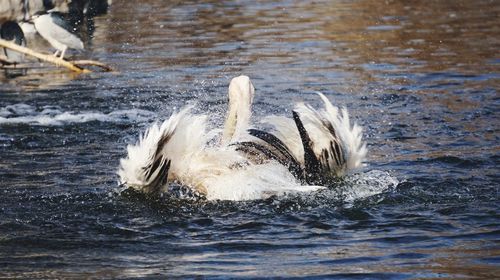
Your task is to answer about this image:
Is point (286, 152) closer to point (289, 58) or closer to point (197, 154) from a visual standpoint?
point (197, 154)

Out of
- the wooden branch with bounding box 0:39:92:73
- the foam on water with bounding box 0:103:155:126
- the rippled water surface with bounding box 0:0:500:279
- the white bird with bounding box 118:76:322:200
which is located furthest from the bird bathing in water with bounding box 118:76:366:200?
the wooden branch with bounding box 0:39:92:73

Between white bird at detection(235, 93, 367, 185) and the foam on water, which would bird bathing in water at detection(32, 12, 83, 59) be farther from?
white bird at detection(235, 93, 367, 185)

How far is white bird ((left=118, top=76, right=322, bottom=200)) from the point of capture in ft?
21.7

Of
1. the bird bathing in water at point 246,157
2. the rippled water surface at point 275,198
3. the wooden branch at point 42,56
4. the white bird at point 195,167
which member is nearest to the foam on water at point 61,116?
the rippled water surface at point 275,198

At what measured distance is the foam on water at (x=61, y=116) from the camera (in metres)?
10.5

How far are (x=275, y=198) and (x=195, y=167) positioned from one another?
27.0 inches

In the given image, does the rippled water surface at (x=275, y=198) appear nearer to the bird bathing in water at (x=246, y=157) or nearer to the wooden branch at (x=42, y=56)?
the bird bathing in water at (x=246, y=157)

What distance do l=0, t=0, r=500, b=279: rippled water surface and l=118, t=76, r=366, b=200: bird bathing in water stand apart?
15cm

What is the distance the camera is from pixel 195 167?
6.98m

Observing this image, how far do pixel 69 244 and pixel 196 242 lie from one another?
808 millimetres

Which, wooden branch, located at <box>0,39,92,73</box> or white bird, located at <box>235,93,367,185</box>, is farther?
wooden branch, located at <box>0,39,92,73</box>

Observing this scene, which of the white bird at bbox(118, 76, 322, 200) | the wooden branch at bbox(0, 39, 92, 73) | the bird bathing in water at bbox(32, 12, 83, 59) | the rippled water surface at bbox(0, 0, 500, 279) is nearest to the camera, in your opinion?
the rippled water surface at bbox(0, 0, 500, 279)

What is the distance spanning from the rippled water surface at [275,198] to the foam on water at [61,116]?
0.09 ft

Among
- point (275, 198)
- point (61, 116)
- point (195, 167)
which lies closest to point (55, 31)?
point (61, 116)
